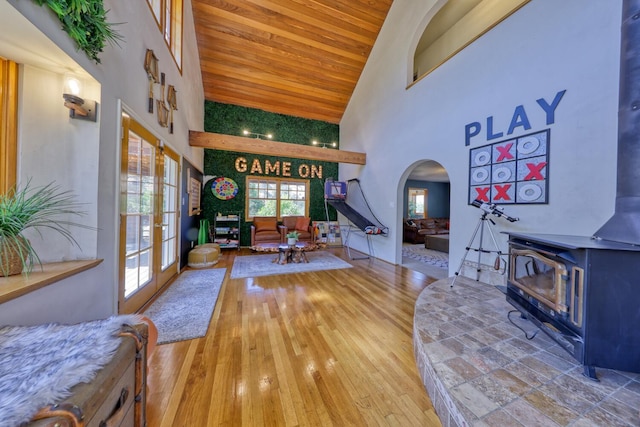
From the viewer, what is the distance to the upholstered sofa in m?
6.95

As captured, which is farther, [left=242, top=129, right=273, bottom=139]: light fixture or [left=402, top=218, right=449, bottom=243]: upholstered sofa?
[left=402, top=218, right=449, bottom=243]: upholstered sofa

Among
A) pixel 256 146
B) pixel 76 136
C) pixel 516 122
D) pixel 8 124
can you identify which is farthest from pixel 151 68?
pixel 516 122

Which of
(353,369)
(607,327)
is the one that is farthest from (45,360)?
(607,327)

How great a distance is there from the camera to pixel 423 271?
3.92 m

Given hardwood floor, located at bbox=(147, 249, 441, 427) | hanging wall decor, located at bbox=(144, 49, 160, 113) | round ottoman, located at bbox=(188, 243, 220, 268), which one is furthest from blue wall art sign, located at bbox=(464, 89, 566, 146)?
round ottoman, located at bbox=(188, 243, 220, 268)

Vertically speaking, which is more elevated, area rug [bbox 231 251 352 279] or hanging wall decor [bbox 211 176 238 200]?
hanging wall decor [bbox 211 176 238 200]

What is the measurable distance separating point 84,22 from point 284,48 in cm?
458

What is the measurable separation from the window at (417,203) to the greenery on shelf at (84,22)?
9.13 meters

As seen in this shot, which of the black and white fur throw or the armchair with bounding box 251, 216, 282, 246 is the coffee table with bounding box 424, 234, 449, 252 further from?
the black and white fur throw

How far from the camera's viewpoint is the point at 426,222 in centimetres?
727

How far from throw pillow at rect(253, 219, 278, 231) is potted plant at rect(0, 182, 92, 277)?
4.23 meters

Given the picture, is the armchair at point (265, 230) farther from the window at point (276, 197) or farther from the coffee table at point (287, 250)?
the coffee table at point (287, 250)

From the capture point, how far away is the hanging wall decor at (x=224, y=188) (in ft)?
19.4

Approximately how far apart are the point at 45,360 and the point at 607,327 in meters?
2.50
